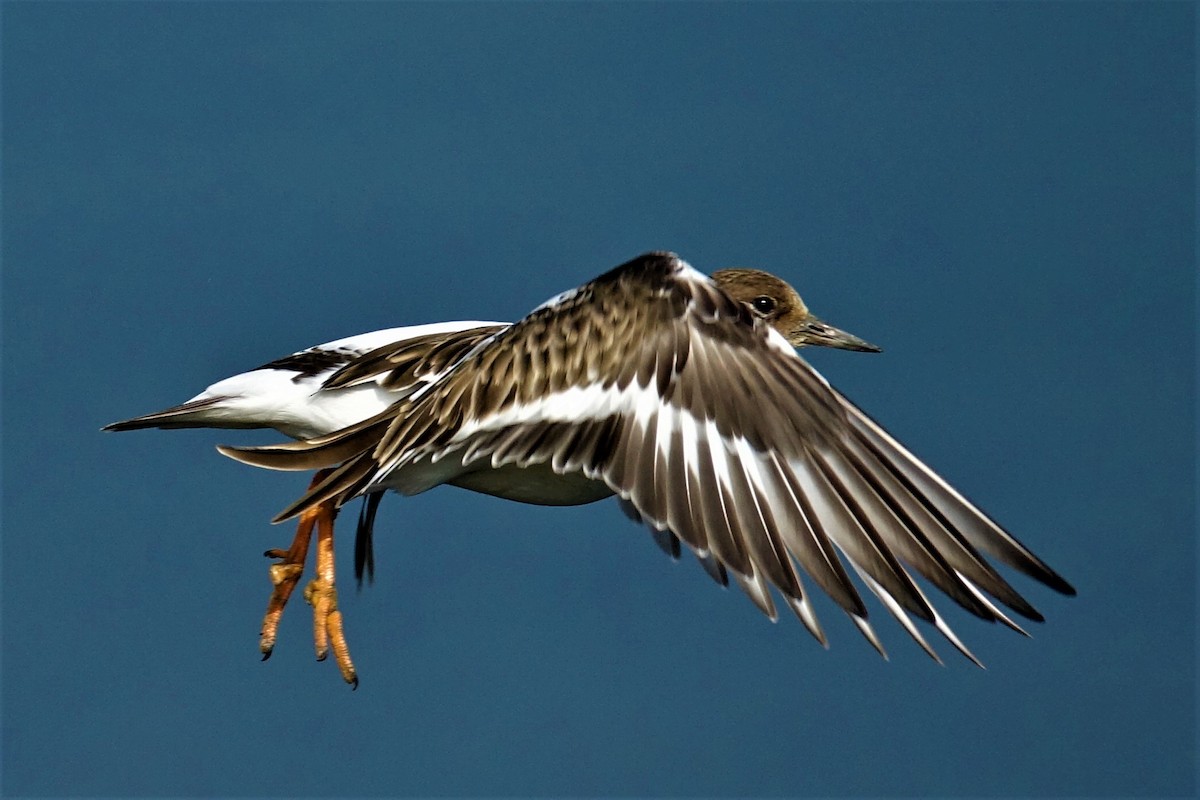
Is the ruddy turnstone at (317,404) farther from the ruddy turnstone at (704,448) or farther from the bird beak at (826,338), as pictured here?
the bird beak at (826,338)

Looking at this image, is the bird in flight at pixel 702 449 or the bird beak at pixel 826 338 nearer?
the bird in flight at pixel 702 449

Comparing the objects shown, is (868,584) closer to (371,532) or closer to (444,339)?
(444,339)

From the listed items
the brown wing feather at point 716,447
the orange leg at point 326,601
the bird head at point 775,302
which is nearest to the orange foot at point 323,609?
the orange leg at point 326,601

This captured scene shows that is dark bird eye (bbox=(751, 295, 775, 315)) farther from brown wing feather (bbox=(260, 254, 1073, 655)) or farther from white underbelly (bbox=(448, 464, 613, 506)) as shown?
brown wing feather (bbox=(260, 254, 1073, 655))

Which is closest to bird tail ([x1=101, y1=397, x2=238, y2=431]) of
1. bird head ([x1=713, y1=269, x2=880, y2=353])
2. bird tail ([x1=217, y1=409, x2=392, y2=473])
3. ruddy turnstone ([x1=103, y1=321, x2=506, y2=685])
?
ruddy turnstone ([x1=103, y1=321, x2=506, y2=685])

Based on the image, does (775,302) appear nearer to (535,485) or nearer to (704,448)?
(535,485)
